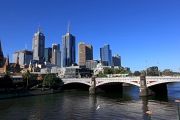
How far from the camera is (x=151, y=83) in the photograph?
96688 millimetres

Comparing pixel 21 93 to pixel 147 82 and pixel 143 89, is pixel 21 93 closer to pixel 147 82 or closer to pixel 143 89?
pixel 143 89

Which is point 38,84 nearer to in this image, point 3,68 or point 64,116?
point 3,68

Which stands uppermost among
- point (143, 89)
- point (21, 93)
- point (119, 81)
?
point (119, 81)

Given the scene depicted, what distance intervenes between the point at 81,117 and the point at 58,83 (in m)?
92.0

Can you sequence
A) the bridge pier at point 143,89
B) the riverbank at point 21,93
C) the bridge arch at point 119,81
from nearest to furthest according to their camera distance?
the riverbank at point 21,93 → the bridge pier at point 143,89 → the bridge arch at point 119,81

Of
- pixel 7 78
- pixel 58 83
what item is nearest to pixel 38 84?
pixel 58 83

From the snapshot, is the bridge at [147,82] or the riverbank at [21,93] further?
the bridge at [147,82]

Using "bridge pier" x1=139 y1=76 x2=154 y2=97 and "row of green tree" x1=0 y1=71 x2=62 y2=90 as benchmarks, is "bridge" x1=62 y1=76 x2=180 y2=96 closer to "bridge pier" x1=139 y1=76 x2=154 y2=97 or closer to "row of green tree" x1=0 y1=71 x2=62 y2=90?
"bridge pier" x1=139 y1=76 x2=154 y2=97

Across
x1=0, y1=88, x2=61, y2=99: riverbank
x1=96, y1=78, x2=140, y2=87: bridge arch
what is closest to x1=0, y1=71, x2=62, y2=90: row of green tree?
x1=0, y1=88, x2=61, y2=99: riverbank

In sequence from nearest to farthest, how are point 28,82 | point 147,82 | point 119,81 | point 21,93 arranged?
point 147,82 < point 21,93 < point 119,81 < point 28,82

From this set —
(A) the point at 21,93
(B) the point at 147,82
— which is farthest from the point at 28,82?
(B) the point at 147,82

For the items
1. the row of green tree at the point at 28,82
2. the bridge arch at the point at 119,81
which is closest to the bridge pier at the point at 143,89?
the bridge arch at the point at 119,81

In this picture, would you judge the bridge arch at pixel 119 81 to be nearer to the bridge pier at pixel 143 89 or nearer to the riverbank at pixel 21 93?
the bridge pier at pixel 143 89

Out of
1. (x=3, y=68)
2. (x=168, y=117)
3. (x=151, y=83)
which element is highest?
(x=3, y=68)
